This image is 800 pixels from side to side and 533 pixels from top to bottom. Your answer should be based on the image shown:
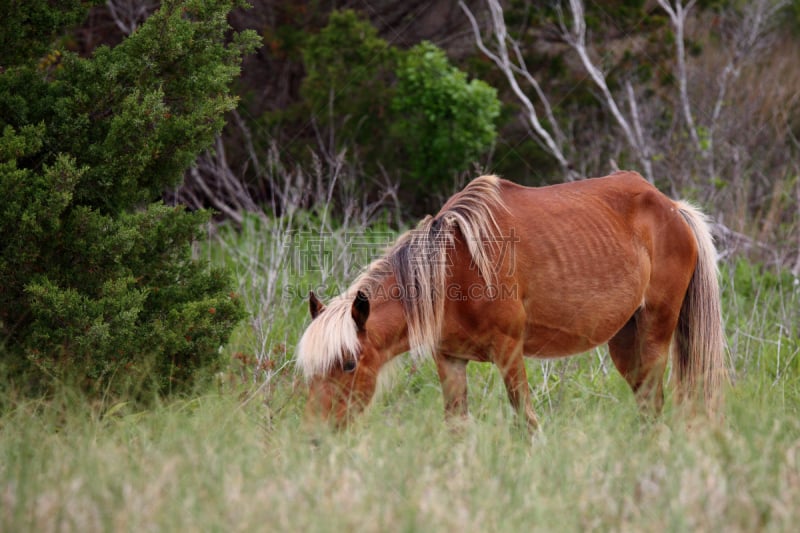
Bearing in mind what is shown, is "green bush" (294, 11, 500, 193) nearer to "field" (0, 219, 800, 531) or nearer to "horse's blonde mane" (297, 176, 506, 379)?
"horse's blonde mane" (297, 176, 506, 379)

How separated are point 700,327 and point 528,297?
1.35m

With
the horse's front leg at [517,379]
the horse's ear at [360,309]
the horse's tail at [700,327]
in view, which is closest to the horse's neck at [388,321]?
the horse's ear at [360,309]

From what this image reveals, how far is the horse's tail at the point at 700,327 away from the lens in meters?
4.96

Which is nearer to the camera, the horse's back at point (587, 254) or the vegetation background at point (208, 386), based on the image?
the vegetation background at point (208, 386)

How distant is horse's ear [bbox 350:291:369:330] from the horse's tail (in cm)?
223

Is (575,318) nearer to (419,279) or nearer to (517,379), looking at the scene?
(517,379)

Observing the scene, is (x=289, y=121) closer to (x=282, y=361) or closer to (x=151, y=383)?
(x=282, y=361)

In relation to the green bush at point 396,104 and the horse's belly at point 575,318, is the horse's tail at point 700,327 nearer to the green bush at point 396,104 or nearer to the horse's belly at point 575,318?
the horse's belly at point 575,318

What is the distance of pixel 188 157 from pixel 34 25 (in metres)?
1.20

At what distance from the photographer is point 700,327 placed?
16.6ft

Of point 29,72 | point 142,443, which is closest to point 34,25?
point 29,72

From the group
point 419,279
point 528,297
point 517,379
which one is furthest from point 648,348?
point 419,279

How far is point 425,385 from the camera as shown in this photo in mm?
5445

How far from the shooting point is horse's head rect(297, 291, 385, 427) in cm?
394
